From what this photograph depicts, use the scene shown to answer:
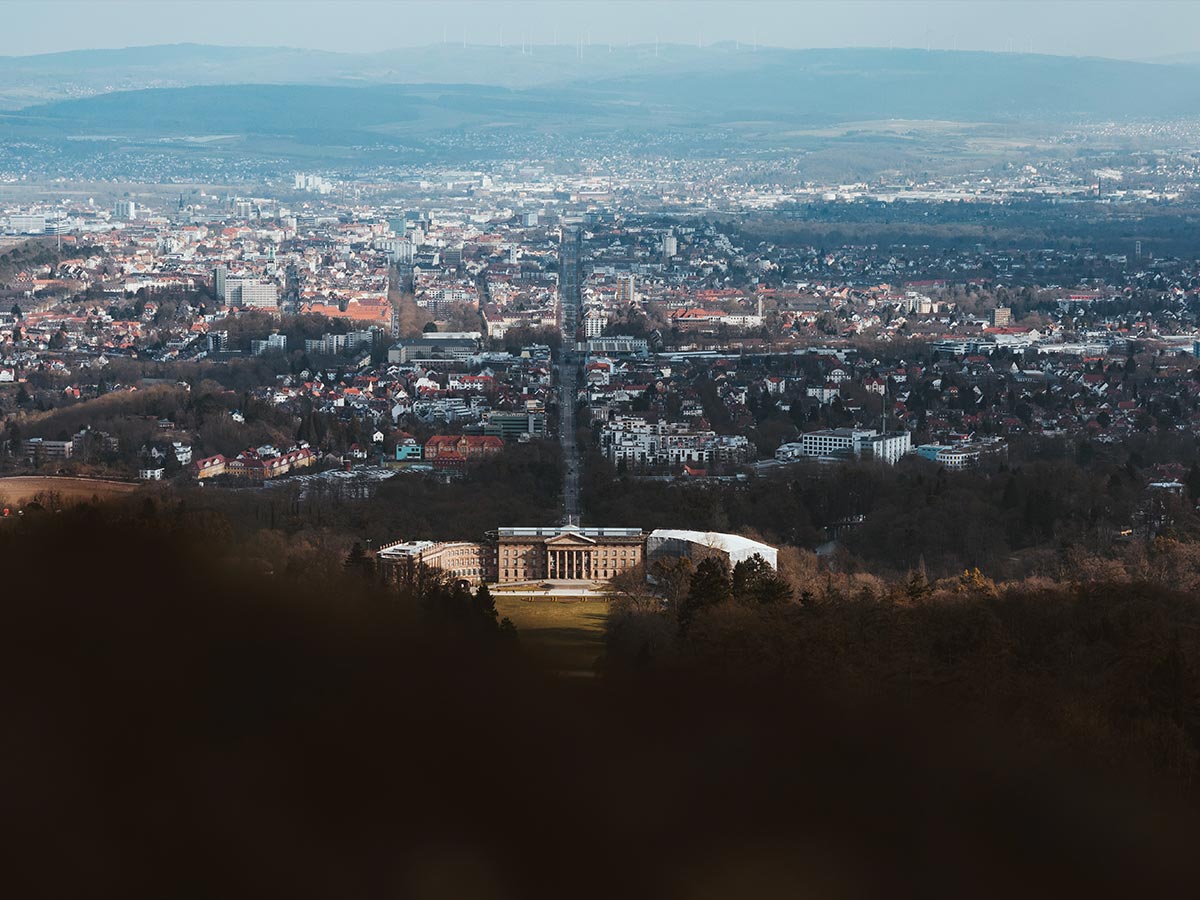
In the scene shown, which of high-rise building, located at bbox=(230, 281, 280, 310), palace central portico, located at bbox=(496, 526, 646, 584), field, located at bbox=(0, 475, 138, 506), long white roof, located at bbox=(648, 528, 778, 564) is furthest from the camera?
high-rise building, located at bbox=(230, 281, 280, 310)

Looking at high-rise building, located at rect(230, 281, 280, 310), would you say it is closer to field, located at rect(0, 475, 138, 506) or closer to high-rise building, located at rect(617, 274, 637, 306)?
high-rise building, located at rect(617, 274, 637, 306)

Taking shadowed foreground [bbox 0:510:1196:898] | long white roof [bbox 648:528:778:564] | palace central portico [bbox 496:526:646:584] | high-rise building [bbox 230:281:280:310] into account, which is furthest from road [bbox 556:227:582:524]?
shadowed foreground [bbox 0:510:1196:898]

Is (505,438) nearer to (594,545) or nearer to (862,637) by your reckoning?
(594,545)

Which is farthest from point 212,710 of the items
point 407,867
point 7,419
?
point 7,419

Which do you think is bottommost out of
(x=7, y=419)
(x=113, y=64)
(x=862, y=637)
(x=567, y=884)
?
(x=113, y=64)

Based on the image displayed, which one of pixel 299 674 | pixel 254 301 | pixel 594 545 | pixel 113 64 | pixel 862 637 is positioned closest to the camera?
pixel 299 674

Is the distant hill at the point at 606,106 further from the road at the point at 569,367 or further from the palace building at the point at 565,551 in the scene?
the palace building at the point at 565,551

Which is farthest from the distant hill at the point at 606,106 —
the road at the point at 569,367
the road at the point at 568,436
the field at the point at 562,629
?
the field at the point at 562,629
